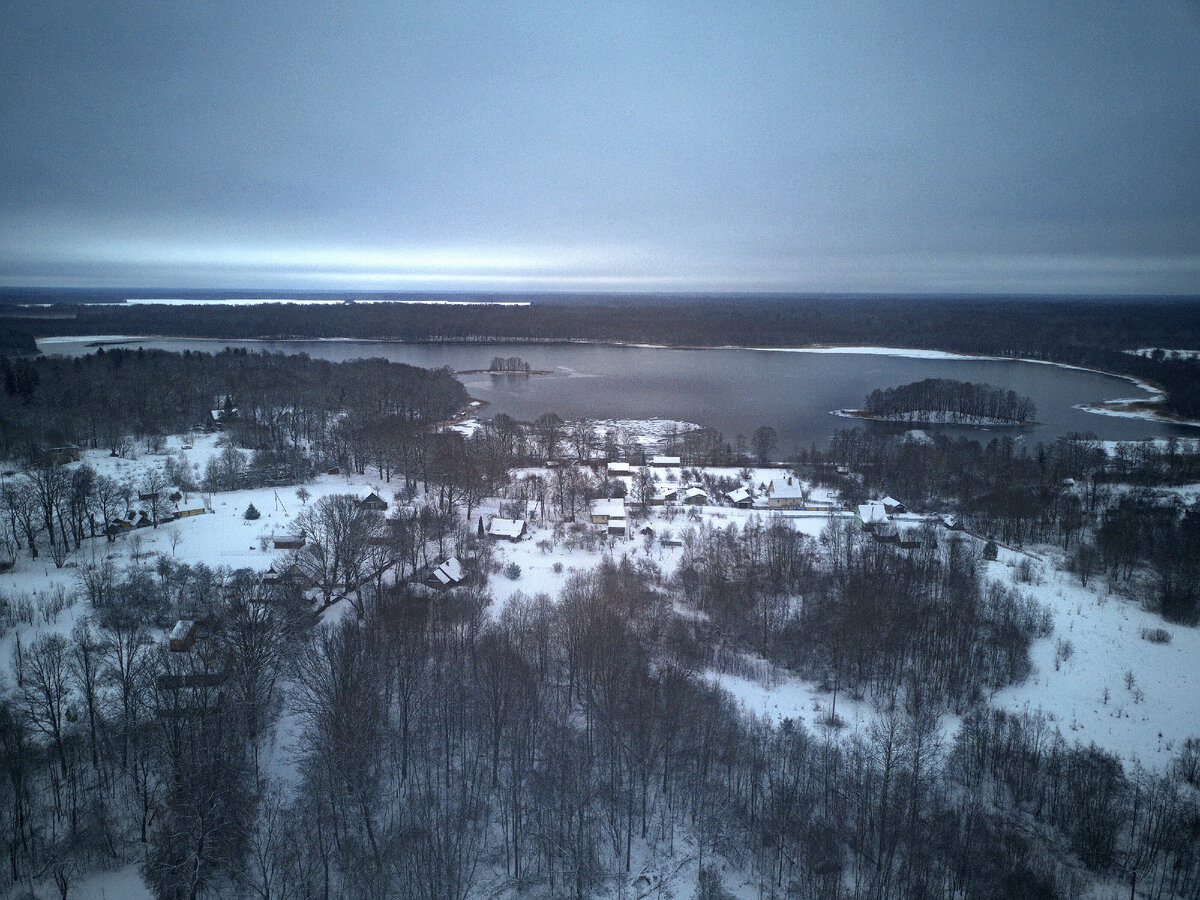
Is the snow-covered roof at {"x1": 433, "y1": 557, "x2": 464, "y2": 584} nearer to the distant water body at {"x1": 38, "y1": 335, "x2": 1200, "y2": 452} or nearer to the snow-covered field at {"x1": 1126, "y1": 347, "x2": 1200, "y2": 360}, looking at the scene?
the distant water body at {"x1": 38, "y1": 335, "x2": 1200, "y2": 452}

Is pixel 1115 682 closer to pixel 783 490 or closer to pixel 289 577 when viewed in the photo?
pixel 783 490

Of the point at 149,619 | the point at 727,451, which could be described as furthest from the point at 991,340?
the point at 149,619

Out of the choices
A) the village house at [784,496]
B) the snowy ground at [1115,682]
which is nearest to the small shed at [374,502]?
the village house at [784,496]

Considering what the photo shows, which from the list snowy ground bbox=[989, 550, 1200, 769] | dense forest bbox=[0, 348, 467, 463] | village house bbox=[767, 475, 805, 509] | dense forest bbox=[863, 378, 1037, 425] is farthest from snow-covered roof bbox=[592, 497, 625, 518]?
dense forest bbox=[863, 378, 1037, 425]

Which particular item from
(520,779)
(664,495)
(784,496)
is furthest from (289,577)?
(784,496)

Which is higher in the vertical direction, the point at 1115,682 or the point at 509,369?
the point at 509,369

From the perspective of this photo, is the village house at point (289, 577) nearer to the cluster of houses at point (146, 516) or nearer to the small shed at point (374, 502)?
the small shed at point (374, 502)
